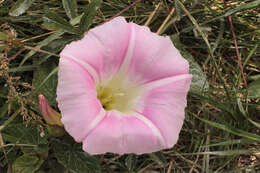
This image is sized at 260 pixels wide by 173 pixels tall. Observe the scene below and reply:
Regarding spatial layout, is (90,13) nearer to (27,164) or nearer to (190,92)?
(190,92)

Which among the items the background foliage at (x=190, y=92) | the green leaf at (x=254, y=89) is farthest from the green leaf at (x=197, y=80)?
the green leaf at (x=254, y=89)

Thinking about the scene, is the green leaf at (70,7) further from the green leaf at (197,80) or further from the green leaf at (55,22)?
the green leaf at (197,80)

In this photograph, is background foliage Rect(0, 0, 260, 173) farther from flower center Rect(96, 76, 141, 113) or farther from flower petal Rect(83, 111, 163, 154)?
flower petal Rect(83, 111, 163, 154)

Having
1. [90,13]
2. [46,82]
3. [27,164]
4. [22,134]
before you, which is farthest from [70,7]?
[27,164]

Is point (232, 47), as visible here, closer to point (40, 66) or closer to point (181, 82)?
point (181, 82)

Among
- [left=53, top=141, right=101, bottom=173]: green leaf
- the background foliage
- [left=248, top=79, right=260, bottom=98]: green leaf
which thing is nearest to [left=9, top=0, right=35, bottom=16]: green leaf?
the background foliage

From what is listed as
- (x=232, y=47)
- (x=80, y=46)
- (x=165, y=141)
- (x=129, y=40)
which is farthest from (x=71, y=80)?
(x=232, y=47)

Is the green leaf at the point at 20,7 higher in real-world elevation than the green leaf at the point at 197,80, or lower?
higher
